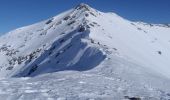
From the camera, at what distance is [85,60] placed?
66062mm

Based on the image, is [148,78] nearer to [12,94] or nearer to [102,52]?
[102,52]

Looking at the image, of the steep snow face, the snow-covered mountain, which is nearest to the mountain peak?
the steep snow face

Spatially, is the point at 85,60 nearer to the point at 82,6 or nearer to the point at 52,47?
the point at 52,47

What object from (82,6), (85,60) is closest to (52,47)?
(82,6)

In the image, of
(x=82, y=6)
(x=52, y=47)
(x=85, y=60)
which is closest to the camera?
(x=85, y=60)

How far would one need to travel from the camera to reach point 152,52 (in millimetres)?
95188

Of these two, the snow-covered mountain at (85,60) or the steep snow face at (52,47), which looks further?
the steep snow face at (52,47)

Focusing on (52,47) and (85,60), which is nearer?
(85,60)

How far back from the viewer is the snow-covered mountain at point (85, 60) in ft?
107

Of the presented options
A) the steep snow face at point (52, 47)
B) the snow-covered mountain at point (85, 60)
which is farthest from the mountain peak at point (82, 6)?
→ the snow-covered mountain at point (85, 60)

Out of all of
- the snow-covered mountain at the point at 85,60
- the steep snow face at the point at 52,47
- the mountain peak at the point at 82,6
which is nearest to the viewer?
the snow-covered mountain at the point at 85,60

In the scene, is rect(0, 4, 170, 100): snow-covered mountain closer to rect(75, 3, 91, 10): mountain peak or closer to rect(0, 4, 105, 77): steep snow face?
rect(0, 4, 105, 77): steep snow face

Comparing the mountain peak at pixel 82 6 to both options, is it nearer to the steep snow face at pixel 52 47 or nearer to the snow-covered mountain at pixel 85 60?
the steep snow face at pixel 52 47

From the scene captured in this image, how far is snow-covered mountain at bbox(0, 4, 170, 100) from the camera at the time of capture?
107 feet
